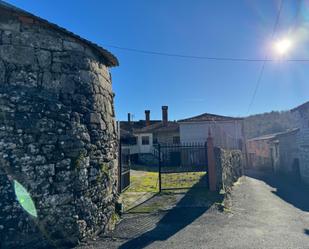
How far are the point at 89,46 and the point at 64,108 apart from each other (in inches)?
66.6

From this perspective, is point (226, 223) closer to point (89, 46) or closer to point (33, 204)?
point (33, 204)

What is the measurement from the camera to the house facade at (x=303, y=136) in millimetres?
15500

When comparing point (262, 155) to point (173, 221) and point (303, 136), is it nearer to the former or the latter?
point (303, 136)

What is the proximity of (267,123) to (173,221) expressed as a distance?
2241 inches

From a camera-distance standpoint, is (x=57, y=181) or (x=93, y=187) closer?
(x=57, y=181)

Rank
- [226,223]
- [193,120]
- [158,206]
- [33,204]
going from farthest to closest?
1. [193,120]
2. [158,206]
3. [226,223]
4. [33,204]

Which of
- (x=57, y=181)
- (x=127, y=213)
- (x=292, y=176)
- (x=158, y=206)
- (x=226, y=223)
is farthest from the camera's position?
(x=292, y=176)

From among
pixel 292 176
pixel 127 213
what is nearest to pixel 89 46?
pixel 127 213

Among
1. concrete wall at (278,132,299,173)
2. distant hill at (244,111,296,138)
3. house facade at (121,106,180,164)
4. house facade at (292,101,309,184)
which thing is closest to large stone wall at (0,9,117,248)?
house facade at (292,101,309,184)

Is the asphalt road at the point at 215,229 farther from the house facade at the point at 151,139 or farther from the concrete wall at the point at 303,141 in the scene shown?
the house facade at the point at 151,139

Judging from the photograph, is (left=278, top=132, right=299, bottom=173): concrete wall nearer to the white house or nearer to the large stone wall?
the white house


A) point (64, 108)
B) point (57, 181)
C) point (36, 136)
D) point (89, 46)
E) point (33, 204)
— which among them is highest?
point (89, 46)

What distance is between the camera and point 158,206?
8547 millimetres

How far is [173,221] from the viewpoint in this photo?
277 inches
